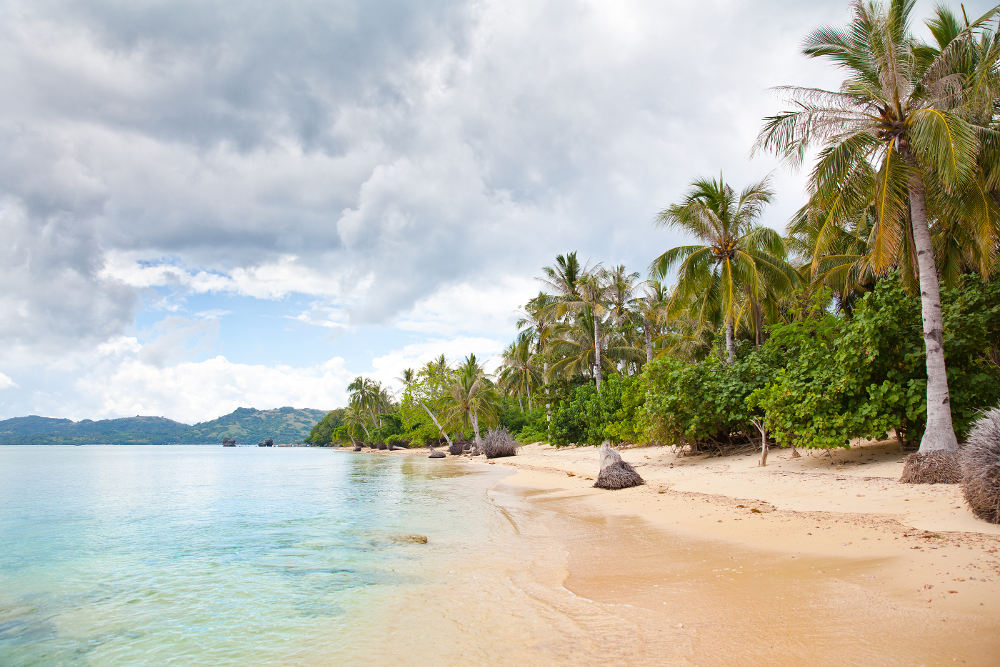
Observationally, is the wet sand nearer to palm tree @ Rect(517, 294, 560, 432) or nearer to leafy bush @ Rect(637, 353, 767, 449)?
leafy bush @ Rect(637, 353, 767, 449)

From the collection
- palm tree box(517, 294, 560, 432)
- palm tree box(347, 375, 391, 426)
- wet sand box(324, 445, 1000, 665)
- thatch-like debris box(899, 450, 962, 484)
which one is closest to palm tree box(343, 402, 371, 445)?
palm tree box(347, 375, 391, 426)

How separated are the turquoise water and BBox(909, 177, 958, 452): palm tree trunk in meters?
8.42

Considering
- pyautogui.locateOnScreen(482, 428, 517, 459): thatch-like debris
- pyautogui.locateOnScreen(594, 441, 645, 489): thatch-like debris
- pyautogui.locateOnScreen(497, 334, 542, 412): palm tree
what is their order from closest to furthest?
pyautogui.locateOnScreen(594, 441, 645, 489): thatch-like debris < pyautogui.locateOnScreen(482, 428, 517, 459): thatch-like debris < pyautogui.locateOnScreen(497, 334, 542, 412): palm tree

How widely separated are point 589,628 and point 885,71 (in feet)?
40.7

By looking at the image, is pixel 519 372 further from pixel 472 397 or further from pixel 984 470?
pixel 984 470

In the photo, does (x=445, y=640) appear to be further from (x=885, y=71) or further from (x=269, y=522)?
(x=885, y=71)

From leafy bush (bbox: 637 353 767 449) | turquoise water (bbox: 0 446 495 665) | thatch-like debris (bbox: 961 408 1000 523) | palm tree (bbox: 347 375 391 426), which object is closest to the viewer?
turquoise water (bbox: 0 446 495 665)

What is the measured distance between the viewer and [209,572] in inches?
316

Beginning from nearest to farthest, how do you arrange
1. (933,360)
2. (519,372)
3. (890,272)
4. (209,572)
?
(209,572) → (933,360) → (890,272) → (519,372)

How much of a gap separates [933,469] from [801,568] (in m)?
5.15

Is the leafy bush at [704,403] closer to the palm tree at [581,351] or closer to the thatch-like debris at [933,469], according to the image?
the thatch-like debris at [933,469]

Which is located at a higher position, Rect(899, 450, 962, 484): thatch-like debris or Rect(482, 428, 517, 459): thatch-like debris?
Rect(899, 450, 962, 484): thatch-like debris

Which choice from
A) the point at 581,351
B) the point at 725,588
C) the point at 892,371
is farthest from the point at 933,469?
the point at 581,351

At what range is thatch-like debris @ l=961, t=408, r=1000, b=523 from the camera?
6.05 metres
